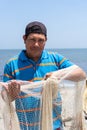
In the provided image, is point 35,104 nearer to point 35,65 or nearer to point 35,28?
point 35,65

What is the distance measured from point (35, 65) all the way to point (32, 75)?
0.13 meters

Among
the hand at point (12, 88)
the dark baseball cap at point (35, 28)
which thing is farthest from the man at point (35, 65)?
the hand at point (12, 88)

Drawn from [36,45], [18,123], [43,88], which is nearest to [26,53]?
[36,45]

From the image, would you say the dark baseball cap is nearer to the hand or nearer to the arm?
the arm

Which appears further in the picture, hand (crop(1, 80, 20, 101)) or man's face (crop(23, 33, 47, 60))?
man's face (crop(23, 33, 47, 60))

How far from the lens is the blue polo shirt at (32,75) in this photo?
13.6ft

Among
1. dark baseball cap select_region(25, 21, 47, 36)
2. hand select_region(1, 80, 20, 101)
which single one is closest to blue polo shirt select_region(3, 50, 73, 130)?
hand select_region(1, 80, 20, 101)

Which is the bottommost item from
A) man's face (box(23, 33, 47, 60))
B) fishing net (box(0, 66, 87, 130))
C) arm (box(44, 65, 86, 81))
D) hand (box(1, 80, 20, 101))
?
fishing net (box(0, 66, 87, 130))

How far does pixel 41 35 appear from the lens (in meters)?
4.23

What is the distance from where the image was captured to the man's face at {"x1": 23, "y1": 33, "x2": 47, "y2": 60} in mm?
4191

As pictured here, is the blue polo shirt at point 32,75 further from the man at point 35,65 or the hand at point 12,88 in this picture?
the hand at point 12,88

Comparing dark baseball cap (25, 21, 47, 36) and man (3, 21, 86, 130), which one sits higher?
dark baseball cap (25, 21, 47, 36)

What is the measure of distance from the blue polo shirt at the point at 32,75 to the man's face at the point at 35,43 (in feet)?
0.29

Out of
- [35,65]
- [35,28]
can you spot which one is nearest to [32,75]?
[35,65]
